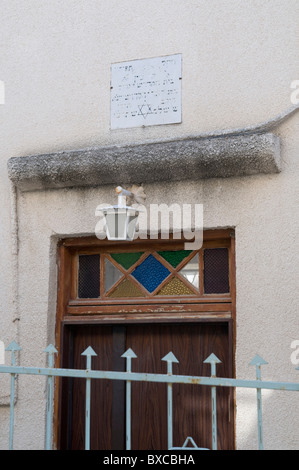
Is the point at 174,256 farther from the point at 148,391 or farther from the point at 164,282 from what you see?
the point at 148,391

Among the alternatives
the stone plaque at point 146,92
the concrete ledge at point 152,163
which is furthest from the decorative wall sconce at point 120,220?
the stone plaque at point 146,92

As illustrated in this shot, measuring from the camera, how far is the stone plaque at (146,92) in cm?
523

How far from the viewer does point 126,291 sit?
5336mm

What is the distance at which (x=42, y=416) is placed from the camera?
16.7ft

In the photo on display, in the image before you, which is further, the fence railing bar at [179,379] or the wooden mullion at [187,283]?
the wooden mullion at [187,283]

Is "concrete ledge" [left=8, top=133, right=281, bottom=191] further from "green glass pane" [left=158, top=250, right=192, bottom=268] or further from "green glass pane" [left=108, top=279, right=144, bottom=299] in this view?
"green glass pane" [left=108, top=279, right=144, bottom=299]

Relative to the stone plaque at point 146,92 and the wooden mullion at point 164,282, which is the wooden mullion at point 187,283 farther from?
the stone plaque at point 146,92

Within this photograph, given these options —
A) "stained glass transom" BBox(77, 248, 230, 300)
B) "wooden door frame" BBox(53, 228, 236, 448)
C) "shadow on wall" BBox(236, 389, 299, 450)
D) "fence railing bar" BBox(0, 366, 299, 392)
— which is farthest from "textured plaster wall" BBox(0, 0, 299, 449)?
"fence railing bar" BBox(0, 366, 299, 392)

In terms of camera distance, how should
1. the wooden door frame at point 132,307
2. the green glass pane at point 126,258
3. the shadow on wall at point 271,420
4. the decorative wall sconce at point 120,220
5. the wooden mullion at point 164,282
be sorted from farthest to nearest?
1. the green glass pane at point 126,258
2. the wooden mullion at point 164,282
3. the wooden door frame at point 132,307
4. the decorative wall sconce at point 120,220
5. the shadow on wall at point 271,420

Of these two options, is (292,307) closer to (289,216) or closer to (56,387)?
(289,216)

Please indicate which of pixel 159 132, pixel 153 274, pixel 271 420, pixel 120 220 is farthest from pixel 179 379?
pixel 159 132

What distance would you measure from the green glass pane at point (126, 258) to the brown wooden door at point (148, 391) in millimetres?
497

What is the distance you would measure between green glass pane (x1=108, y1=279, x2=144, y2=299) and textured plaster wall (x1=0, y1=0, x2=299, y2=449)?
50 cm

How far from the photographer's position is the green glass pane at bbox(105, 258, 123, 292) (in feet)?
17.7
